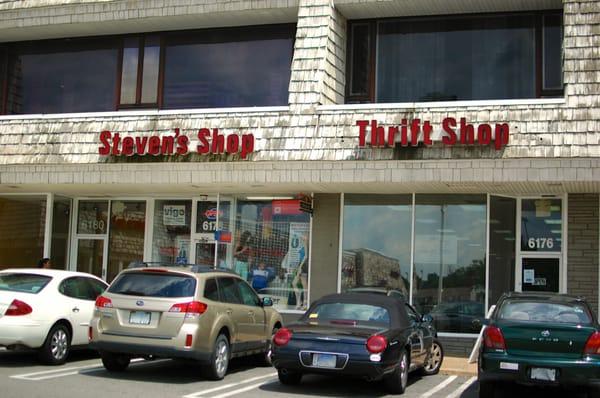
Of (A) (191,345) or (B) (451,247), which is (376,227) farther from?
(A) (191,345)

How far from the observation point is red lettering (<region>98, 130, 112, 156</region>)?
16406mm

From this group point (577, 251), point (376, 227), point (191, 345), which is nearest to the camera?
point (191, 345)

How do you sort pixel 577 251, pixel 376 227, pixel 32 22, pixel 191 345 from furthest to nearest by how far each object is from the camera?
pixel 32 22 → pixel 376 227 → pixel 577 251 → pixel 191 345

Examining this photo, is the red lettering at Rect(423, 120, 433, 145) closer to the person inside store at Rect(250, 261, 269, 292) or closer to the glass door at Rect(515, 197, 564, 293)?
the glass door at Rect(515, 197, 564, 293)

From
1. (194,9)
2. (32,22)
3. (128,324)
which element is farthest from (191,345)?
(32,22)

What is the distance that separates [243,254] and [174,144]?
3066 mm

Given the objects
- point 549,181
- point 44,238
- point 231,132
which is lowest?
point 44,238

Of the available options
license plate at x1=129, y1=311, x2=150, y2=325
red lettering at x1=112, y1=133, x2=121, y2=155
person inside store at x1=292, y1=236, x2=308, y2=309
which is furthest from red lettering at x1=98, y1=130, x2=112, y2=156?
license plate at x1=129, y1=311, x2=150, y2=325

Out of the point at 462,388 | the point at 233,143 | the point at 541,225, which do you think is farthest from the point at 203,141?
the point at 462,388

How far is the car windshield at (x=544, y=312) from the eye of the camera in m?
9.62

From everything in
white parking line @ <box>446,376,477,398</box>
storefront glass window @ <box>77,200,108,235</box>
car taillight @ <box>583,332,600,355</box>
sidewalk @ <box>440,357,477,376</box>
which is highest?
storefront glass window @ <box>77,200,108,235</box>

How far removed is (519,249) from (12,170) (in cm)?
1133

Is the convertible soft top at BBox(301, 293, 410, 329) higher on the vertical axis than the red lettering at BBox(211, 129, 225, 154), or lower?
lower

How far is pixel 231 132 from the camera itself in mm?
15680
